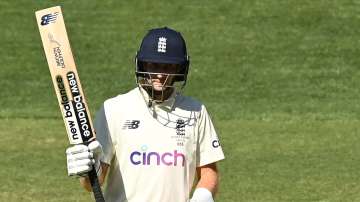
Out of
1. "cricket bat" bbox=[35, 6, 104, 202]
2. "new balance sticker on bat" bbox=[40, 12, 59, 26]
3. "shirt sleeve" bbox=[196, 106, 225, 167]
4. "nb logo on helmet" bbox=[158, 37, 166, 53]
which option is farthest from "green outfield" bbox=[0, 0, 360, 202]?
"new balance sticker on bat" bbox=[40, 12, 59, 26]

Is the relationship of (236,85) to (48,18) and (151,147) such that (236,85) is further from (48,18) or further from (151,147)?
(48,18)

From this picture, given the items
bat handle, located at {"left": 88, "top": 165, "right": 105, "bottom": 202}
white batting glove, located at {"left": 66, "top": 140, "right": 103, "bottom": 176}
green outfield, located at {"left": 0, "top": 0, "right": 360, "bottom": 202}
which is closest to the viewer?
white batting glove, located at {"left": 66, "top": 140, "right": 103, "bottom": 176}

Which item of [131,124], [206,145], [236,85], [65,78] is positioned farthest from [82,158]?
[236,85]

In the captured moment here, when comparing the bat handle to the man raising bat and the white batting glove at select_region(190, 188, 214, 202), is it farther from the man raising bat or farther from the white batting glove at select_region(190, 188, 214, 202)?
the white batting glove at select_region(190, 188, 214, 202)

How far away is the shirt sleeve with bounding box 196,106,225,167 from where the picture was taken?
6430 mm

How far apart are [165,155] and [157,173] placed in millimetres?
122

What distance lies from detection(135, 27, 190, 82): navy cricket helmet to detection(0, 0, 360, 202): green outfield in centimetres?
533

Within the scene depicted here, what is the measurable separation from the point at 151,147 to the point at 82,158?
46 centimetres

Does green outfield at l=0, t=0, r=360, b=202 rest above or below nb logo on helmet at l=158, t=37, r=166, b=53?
below

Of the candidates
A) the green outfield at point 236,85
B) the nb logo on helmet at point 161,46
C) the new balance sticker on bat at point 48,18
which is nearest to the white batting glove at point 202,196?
the nb logo on helmet at point 161,46

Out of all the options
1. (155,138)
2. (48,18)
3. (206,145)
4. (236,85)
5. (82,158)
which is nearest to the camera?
(82,158)

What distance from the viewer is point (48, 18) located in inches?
244

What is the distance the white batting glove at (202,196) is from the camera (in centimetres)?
→ 627

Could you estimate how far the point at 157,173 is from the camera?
20.5 feet
